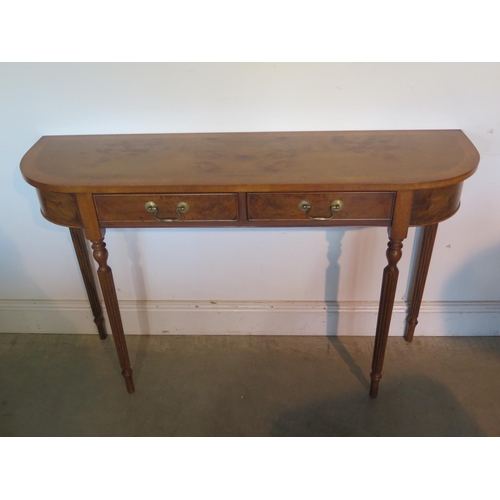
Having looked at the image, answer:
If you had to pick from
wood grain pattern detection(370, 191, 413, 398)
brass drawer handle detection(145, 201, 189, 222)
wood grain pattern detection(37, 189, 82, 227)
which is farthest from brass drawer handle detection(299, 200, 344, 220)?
wood grain pattern detection(37, 189, 82, 227)

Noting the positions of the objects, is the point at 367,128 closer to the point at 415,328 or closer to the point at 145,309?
the point at 415,328

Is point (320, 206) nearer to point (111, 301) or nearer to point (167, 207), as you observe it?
point (167, 207)

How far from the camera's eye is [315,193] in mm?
1416

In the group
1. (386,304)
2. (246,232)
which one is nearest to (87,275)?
(246,232)

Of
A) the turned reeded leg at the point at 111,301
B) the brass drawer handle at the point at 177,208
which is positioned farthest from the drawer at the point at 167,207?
the turned reeded leg at the point at 111,301

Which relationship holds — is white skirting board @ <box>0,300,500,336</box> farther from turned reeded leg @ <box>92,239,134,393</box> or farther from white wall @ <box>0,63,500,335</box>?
turned reeded leg @ <box>92,239,134,393</box>

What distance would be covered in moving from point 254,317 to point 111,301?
2.32 ft

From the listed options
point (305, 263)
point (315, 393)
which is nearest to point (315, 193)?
point (305, 263)

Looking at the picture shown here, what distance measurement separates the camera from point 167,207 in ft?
4.77

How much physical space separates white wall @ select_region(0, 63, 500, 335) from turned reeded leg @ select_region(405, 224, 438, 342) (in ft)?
0.15

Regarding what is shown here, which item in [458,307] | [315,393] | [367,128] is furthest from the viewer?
[458,307]

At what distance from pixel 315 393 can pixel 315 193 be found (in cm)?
93

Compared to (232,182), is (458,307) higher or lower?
lower

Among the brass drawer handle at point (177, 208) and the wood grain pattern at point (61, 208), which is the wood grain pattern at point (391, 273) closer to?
the brass drawer handle at point (177, 208)
